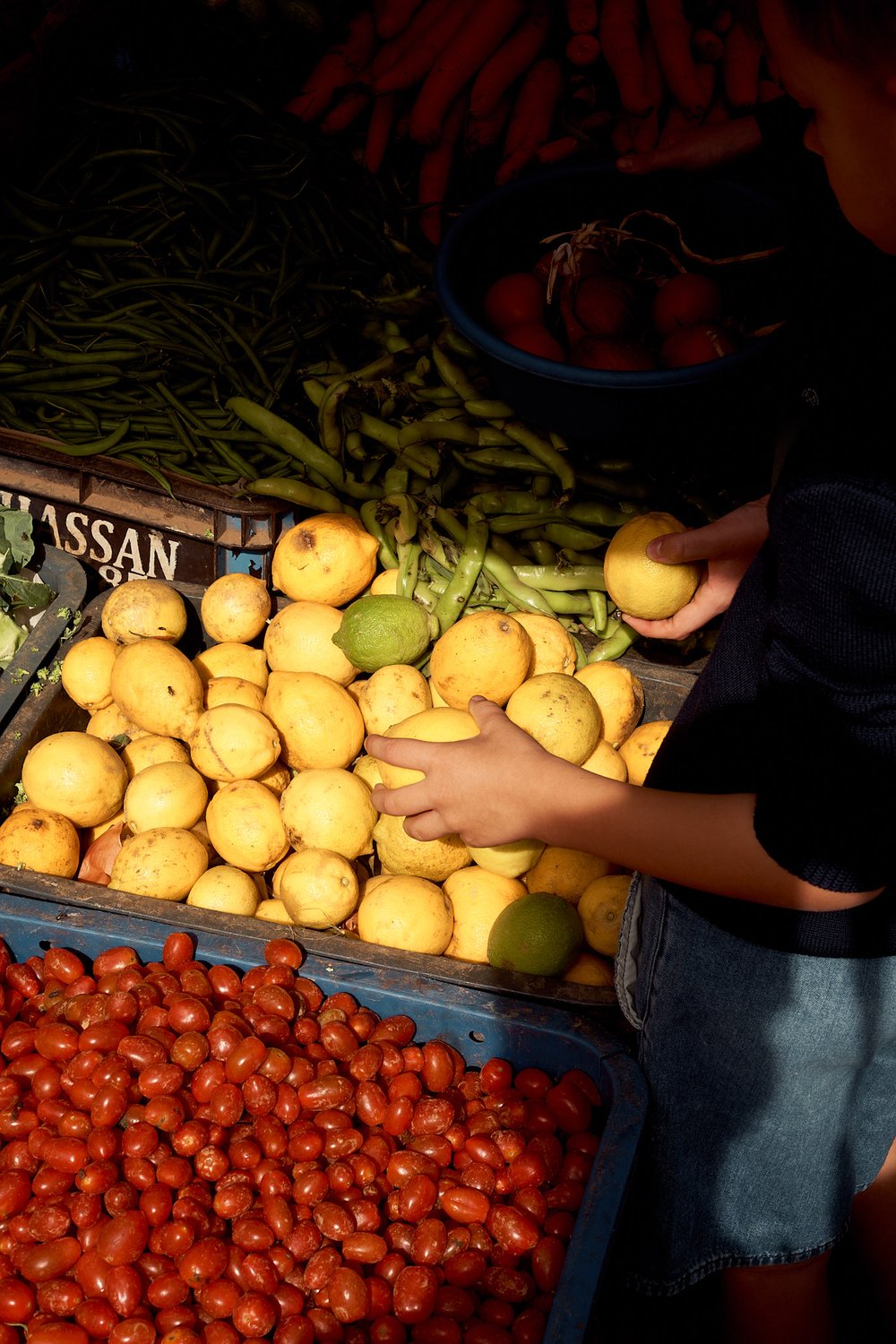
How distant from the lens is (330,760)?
9.06 ft

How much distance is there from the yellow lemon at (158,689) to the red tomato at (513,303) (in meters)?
1.49

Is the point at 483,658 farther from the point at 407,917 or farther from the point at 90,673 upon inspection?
the point at 90,673

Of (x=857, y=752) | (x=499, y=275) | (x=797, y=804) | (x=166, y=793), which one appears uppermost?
(x=857, y=752)

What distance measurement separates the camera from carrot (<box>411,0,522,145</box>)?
3955 mm

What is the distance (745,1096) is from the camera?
67.5 inches

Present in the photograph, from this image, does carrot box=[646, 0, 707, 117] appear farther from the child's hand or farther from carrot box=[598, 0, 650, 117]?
the child's hand

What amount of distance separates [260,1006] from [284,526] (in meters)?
2.09

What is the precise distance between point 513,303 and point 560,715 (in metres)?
1.36

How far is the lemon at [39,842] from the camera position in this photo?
2.52 m

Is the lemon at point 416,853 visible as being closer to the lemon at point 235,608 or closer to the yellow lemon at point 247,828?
the yellow lemon at point 247,828

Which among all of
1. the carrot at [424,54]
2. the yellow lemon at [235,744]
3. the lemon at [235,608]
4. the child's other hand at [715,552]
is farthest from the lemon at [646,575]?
the carrot at [424,54]

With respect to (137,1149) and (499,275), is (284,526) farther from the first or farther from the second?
(137,1149)

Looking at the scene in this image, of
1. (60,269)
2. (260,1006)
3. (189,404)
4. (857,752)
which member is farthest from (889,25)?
(60,269)

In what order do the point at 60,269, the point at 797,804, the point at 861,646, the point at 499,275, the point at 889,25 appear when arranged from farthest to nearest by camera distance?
the point at 60,269 → the point at 499,275 → the point at 797,804 → the point at 861,646 → the point at 889,25
